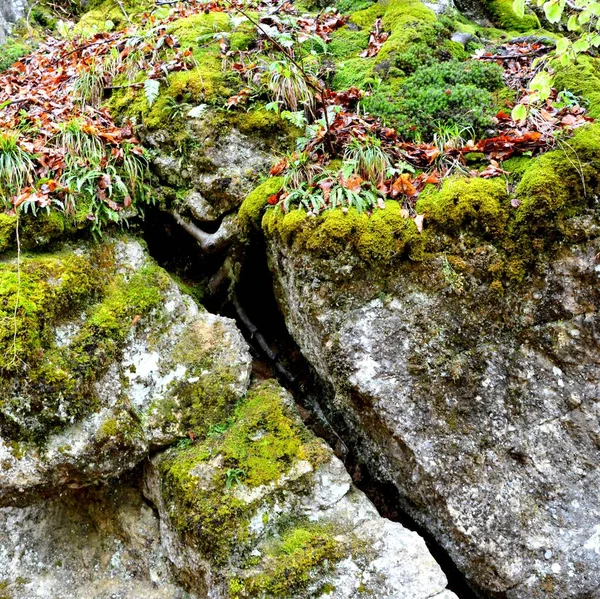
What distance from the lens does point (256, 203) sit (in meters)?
4.49

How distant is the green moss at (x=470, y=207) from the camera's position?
149 inches

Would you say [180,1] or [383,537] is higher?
[180,1]

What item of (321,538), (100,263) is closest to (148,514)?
(321,538)

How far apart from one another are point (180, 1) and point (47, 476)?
7069mm

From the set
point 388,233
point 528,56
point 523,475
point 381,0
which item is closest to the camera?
point 523,475

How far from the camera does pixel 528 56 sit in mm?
5492

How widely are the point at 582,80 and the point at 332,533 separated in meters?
5.04

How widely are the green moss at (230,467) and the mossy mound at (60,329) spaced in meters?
1.00

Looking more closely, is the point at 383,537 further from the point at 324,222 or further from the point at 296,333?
the point at 324,222

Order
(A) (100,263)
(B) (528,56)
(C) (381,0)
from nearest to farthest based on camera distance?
(A) (100,263) < (B) (528,56) < (C) (381,0)

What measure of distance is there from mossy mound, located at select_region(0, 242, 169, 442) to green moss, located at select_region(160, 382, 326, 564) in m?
1.00

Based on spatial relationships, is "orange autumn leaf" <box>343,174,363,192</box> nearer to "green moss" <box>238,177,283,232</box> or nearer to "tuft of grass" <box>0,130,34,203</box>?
"green moss" <box>238,177,283,232</box>

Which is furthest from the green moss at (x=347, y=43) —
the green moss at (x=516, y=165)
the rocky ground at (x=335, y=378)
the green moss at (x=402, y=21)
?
the green moss at (x=516, y=165)

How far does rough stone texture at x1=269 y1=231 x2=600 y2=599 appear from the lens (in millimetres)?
3463
